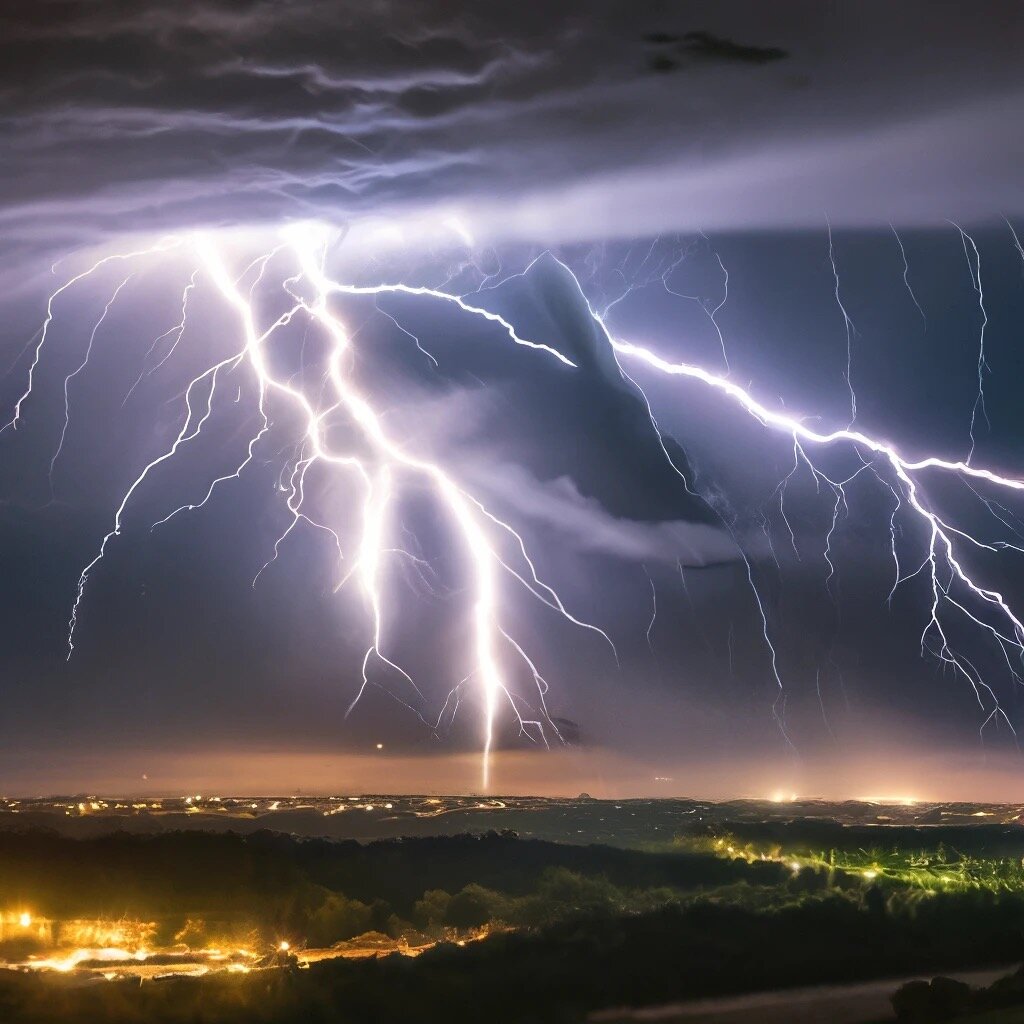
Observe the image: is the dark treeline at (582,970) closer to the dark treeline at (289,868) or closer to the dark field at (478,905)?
the dark field at (478,905)

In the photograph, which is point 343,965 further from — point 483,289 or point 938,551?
point 938,551

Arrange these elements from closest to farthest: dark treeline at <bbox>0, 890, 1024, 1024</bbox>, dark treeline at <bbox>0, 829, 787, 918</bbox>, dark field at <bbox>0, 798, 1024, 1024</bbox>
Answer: dark treeline at <bbox>0, 890, 1024, 1024</bbox>
dark field at <bbox>0, 798, 1024, 1024</bbox>
dark treeline at <bbox>0, 829, 787, 918</bbox>

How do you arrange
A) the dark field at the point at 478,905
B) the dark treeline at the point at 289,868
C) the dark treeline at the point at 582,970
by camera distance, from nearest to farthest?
1. the dark treeline at the point at 582,970
2. the dark field at the point at 478,905
3. the dark treeline at the point at 289,868

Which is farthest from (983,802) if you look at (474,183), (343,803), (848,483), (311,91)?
(311,91)

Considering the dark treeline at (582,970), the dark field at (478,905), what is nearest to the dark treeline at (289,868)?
the dark field at (478,905)

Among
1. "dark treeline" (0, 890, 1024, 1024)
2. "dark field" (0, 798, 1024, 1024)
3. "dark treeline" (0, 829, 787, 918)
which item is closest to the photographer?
"dark treeline" (0, 890, 1024, 1024)

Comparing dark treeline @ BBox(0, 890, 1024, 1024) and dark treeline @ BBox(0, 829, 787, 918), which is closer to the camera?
dark treeline @ BBox(0, 890, 1024, 1024)

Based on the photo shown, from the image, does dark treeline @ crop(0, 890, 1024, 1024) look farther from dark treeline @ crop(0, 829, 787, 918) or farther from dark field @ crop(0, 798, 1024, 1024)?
dark treeline @ crop(0, 829, 787, 918)

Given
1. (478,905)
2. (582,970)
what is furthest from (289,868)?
(582,970)

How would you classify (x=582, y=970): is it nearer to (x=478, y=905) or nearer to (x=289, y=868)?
(x=478, y=905)

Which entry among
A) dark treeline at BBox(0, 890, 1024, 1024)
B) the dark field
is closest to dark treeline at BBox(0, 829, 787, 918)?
the dark field

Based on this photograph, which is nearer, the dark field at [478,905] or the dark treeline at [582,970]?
the dark treeline at [582,970]
